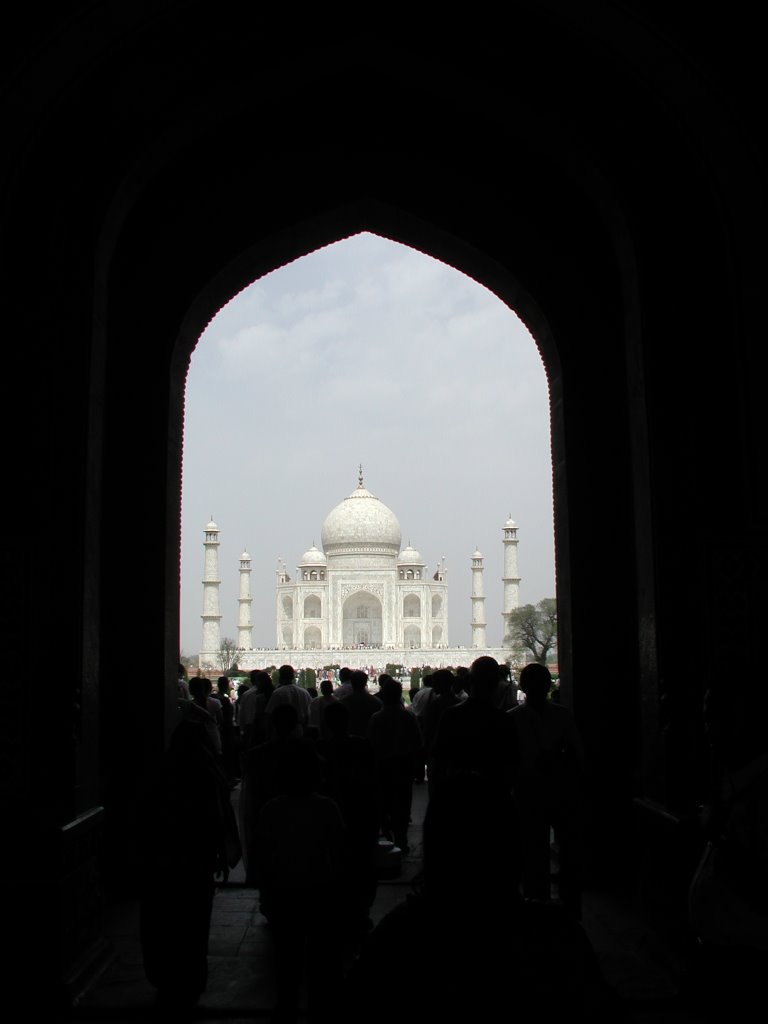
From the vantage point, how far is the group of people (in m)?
1.40

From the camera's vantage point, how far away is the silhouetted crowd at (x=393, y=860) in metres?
1.36

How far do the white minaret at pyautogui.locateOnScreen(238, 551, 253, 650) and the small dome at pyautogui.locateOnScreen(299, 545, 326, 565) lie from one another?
2615mm

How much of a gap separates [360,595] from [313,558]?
120 inches

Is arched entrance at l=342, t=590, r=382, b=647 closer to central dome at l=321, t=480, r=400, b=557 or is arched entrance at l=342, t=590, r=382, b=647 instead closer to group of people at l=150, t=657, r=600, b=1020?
central dome at l=321, t=480, r=400, b=557

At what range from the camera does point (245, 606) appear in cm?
4547

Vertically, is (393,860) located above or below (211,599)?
below

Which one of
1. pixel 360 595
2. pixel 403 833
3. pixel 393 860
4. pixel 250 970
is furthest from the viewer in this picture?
pixel 360 595

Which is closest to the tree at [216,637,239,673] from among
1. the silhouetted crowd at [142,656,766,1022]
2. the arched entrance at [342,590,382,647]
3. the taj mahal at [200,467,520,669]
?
the taj mahal at [200,467,520,669]

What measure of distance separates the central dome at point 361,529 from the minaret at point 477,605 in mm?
4065

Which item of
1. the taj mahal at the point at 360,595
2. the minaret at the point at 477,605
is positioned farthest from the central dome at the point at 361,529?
the minaret at the point at 477,605

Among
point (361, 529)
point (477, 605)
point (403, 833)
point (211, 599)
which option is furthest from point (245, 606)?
point (403, 833)

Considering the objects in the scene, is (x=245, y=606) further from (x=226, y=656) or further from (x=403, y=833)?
(x=403, y=833)

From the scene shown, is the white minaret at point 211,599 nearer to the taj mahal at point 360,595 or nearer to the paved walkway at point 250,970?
the taj mahal at point 360,595

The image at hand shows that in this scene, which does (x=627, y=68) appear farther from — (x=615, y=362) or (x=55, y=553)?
(x=55, y=553)
